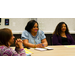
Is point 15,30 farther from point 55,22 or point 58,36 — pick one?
point 58,36

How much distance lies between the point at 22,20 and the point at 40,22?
707 mm

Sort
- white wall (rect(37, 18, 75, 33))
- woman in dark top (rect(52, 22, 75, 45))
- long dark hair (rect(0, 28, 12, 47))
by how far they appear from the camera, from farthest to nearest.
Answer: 1. white wall (rect(37, 18, 75, 33))
2. woman in dark top (rect(52, 22, 75, 45))
3. long dark hair (rect(0, 28, 12, 47))

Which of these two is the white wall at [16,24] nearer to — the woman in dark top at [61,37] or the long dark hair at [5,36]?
the woman in dark top at [61,37]

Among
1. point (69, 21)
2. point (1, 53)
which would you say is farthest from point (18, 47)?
point (69, 21)

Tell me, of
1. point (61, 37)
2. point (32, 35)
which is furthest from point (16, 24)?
point (61, 37)

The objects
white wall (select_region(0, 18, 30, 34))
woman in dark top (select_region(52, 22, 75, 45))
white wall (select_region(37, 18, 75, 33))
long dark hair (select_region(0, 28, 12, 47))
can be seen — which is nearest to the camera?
long dark hair (select_region(0, 28, 12, 47))

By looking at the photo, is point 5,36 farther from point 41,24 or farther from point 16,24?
point 41,24

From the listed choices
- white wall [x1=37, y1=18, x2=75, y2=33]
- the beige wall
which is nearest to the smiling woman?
the beige wall

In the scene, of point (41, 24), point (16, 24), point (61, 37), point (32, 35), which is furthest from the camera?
point (41, 24)

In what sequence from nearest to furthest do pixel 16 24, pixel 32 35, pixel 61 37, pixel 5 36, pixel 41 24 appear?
pixel 5 36 → pixel 32 35 → pixel 61 37 → pixel 16 24 → pixel 41 24

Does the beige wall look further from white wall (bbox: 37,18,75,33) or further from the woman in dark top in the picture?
the woman in dark top

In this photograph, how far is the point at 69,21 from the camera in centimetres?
430

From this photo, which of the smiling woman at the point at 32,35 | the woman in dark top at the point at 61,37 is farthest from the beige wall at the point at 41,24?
the smiling woman at the point at 32,35

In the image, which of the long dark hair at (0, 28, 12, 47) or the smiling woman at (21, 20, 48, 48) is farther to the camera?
the smiling woman at (21, 20, 48, 48)
